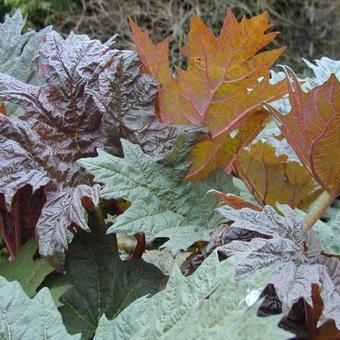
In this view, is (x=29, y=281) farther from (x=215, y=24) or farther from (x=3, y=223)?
(x=215, y=24)

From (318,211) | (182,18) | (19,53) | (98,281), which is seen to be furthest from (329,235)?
(182,18)

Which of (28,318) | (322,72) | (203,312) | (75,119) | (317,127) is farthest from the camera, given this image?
(322,72)

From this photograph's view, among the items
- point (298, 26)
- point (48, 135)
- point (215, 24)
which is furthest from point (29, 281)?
point (298, 26)

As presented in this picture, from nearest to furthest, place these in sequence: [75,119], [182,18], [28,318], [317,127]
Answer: [28,318] < [317,127] < [75,119] < [182,18]

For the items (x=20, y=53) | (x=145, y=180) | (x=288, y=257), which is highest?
(x=20, y=53)

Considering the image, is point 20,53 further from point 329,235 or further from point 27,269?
point 329,235

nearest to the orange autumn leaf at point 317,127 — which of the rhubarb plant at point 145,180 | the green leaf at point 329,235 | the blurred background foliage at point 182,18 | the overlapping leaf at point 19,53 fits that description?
the rhubarb plant at point 145,180
